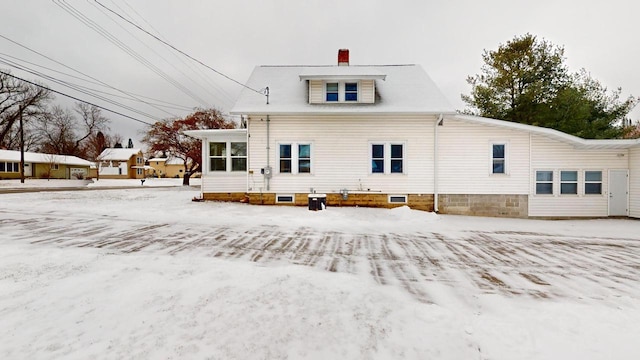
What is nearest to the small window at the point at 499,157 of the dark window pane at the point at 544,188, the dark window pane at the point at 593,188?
the dark window pane at the point at 544,188

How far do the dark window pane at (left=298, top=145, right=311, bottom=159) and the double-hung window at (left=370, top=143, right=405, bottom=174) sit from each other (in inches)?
117

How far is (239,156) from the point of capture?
14.5 m

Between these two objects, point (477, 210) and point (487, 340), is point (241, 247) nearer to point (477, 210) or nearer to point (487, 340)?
point (487, 340)

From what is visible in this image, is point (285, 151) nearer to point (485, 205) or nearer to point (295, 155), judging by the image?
point (295, 155)

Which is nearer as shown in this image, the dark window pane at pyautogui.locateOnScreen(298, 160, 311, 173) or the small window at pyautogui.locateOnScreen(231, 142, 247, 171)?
the dark window pane at pyautogui.locateOnScreen(298, 160, 311, 173)

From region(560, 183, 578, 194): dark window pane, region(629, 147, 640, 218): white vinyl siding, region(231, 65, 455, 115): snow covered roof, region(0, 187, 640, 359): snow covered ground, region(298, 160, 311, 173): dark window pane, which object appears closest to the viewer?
region(0, 187, 640, 359): snow covered ground

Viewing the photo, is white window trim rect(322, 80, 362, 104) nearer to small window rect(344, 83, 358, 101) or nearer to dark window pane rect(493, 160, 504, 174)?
small window rect(344, 83, 358, 101)

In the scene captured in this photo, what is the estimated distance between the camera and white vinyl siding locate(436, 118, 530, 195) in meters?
12.5

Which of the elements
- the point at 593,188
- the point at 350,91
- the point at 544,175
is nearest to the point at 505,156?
the point at 544,175

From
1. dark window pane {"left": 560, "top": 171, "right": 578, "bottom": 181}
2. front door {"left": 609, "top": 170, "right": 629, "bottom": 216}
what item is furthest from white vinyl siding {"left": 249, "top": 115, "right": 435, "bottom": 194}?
front door {"left": 609, "top": 170, "right": 629, "bottom": 216}

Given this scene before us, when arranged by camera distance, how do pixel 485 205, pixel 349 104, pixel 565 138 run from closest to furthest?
pixel 565 138 < pixel 485 205 < pixel 349 104

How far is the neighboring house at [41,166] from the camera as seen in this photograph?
3684 centimetres

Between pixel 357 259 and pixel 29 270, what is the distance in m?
5.50

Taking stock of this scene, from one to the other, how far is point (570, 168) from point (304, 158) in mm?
12272
